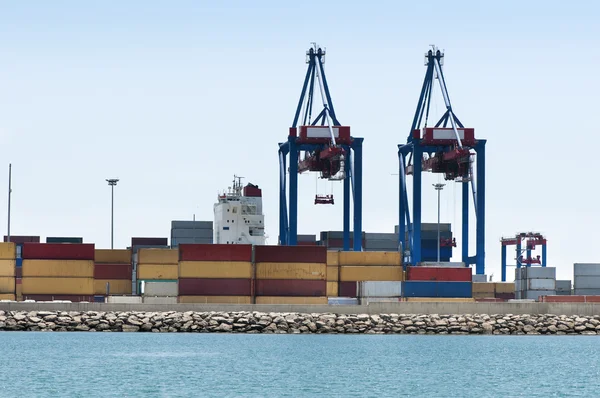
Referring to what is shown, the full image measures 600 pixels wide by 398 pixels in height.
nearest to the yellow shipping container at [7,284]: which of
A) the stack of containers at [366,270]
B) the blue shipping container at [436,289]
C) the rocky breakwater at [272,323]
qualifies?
the rocky breakwater at [272,323]

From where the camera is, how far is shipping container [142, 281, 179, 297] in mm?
74900

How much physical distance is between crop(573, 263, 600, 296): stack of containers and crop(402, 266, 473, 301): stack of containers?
12871 millimetres

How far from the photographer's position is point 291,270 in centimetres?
7250

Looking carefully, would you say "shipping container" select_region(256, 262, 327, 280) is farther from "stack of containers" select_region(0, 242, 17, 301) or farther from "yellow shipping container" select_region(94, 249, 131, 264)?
"stack of containers" select_region(0, 242, 17, 301)

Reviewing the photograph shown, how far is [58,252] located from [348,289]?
17.2 metres

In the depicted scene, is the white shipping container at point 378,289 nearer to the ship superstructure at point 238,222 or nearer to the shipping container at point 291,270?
the shipping container at point 291,270

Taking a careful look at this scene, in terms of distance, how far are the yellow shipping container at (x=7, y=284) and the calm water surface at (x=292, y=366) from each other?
4.30m

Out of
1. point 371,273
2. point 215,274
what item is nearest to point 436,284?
point 371,273

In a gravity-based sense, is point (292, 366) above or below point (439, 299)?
below

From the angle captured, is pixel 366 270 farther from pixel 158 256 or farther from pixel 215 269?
pixel 158 256

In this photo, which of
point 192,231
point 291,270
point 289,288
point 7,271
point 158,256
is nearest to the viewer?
point 291,270

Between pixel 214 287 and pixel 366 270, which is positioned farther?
pixel 366 270

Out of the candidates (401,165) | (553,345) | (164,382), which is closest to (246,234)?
(401,165)

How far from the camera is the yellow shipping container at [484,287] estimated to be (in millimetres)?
94312
